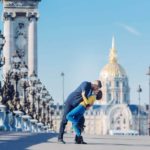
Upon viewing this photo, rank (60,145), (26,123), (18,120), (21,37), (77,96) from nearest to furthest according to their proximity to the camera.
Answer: (60,145)
(77,96)
(18,120)
(26,123)
(21,37)

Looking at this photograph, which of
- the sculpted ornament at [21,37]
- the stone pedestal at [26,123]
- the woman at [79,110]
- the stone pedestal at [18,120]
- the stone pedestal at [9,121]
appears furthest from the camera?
the sculpted ornament at [21,37]

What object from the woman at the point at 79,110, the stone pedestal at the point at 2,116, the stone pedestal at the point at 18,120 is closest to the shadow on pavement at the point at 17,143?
the woman at the point at 79,110

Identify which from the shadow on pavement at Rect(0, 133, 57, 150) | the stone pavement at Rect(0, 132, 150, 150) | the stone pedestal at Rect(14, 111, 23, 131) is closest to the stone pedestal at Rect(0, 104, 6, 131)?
the stone pedestal at Rect(14, 111, 23, 131)

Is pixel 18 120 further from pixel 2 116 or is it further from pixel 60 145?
pixel 60 145

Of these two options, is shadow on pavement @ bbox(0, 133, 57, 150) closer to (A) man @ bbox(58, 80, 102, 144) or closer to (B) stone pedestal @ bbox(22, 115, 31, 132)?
(A) man @ bbox(58, 80, 102, 144)

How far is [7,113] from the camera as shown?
42.9 metres

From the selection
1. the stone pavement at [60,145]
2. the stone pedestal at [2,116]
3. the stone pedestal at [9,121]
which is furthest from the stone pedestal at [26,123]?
the stone pavement at [60,145]

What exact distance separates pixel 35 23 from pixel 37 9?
114 inches

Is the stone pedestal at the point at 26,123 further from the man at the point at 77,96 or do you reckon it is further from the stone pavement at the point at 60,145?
the man at the point at 77,96

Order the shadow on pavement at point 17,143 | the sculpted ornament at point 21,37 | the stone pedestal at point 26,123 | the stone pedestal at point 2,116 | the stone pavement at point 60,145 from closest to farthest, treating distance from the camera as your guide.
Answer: the shadow on pavement at point 17,143 → the stone pavement at point 60,145 → the stone pedestal at point 2,116 → the stone pedestal at point 26,123 → the sculpted ornament at point 21,37

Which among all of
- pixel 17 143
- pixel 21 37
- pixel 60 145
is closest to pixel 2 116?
pixel 17 143

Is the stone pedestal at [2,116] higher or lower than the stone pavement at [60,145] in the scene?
higher

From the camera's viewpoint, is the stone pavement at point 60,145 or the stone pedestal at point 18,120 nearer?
the stone pavement at point 60,145

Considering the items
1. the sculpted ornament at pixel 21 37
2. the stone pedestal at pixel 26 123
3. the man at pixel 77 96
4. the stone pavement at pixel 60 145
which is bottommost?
the stone pavement at pixel 60 145
